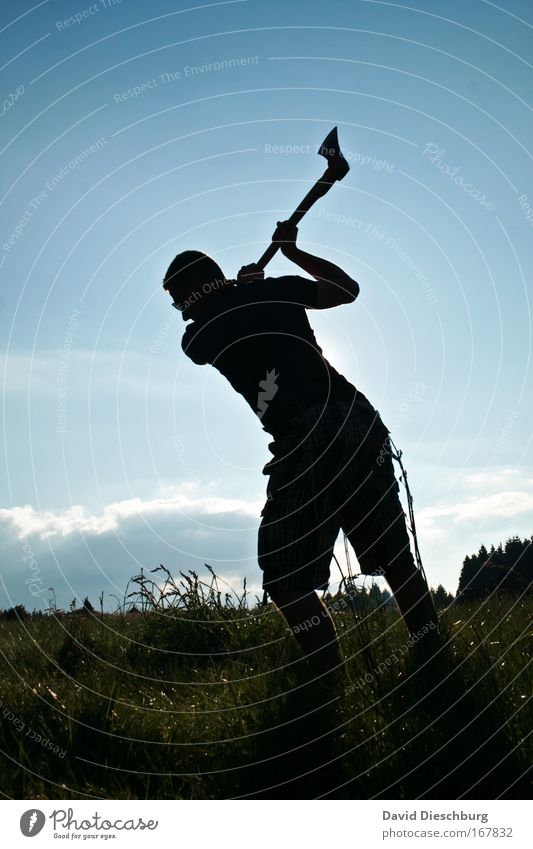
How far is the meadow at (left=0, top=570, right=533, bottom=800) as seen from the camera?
10.3 feet

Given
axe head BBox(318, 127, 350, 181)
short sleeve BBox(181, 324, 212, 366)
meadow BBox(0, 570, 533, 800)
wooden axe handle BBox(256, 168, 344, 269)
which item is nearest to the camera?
meadow BBox(0, 570, 533, 800)

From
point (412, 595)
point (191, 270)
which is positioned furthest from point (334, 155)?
point (412, 595)

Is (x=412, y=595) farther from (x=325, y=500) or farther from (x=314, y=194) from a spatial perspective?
(x=314, y=194)

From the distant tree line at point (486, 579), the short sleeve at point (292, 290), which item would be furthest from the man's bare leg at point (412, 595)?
the short sleeve at point (292, 290)

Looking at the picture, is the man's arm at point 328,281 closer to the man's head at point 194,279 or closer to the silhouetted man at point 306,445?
the silhouetted man at point 306,445

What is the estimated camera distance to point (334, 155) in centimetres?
534

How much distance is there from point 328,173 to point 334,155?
136 mm

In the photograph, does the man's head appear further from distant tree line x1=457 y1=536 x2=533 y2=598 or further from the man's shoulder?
distant tree line x1=457 y1=536 x2=533 y2=598

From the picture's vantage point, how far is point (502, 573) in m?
6.47

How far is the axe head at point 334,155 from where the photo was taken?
5297 millimetres

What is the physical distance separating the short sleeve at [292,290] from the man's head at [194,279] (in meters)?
0.43

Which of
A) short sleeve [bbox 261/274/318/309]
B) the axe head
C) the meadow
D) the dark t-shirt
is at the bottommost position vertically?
the meadow

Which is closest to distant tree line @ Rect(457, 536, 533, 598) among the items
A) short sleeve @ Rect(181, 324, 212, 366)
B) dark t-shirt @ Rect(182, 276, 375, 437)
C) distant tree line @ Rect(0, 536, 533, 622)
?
distant tree line @ Rect(0, 536, 533, 622)
